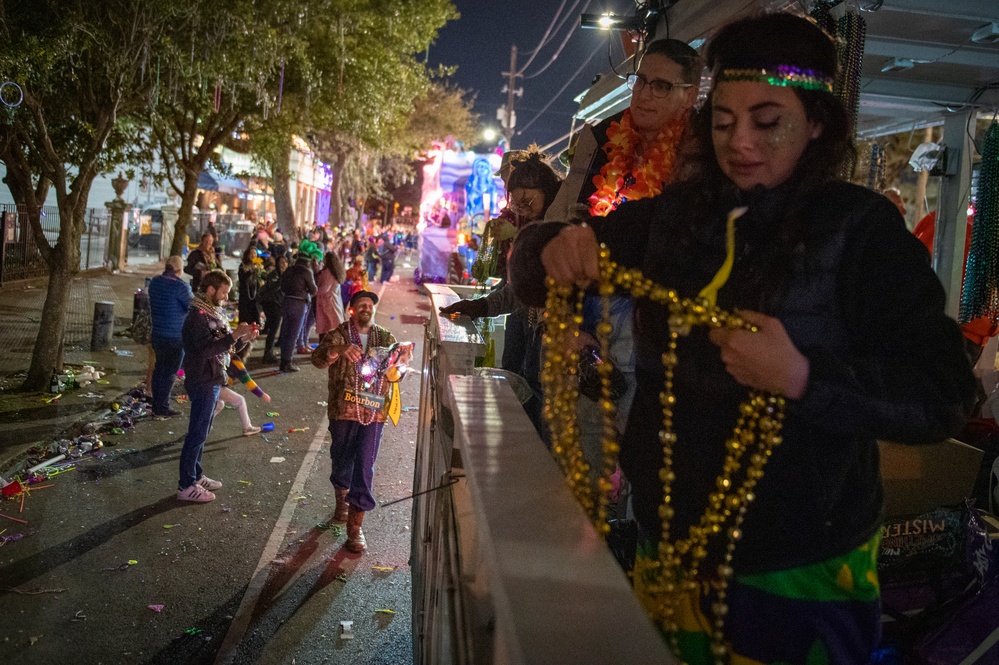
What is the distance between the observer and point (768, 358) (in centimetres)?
134

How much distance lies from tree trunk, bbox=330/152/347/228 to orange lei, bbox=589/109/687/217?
31.2 metres

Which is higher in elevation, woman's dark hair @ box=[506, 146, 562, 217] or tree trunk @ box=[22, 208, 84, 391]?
woman's dark hair @ box=[506, 146, 562, 217]

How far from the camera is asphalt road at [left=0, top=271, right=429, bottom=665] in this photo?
15.5 feet

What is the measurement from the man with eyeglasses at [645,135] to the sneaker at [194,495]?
16.6ft

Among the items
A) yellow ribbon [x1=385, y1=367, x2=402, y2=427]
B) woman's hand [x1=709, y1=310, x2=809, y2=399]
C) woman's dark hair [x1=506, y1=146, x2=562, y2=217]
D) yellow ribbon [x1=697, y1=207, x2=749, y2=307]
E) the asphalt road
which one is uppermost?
woman's dark hair [x1=506, y1=146, x2=562, y2=217]

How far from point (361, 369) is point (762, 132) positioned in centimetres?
514

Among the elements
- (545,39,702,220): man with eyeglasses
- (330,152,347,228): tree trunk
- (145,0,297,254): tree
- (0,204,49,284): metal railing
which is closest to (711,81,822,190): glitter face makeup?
(545,39,702,220): man with eyeglasses

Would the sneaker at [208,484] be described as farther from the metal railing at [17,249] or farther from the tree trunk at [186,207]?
the metal railing at [17,249]

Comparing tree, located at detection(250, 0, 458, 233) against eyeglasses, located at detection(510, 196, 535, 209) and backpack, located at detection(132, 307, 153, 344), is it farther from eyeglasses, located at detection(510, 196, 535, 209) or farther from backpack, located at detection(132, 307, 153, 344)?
eyeglasses, located at detection(510, 196, 535, 209)

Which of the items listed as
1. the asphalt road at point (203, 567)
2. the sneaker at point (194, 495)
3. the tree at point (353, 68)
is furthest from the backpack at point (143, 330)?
the tree at point (353, 68)

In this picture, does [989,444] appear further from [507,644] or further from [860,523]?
[507,644]

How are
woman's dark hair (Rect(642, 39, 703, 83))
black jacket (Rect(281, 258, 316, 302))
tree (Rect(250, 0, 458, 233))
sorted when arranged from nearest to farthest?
woman's dark hair (Rect(642, 39, 703, 83))
black jacket (Rect(281, 258, 316, 302))
tree (Rect(250, 0, 458, 233))

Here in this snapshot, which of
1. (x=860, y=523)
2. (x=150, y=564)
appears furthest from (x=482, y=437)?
(x=150, y=564)

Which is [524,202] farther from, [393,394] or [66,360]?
[66,360]
